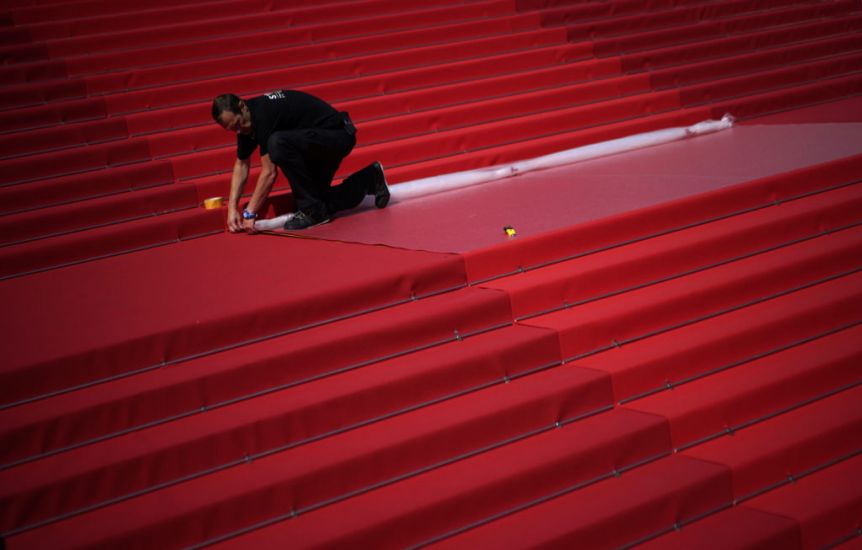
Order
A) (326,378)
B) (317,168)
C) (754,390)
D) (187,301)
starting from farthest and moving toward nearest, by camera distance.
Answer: (317,168) → (187,301) → (754,390) → (326,378)

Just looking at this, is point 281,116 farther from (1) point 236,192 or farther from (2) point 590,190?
(2) point 590,190

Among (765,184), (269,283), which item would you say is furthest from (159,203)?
(765,184)

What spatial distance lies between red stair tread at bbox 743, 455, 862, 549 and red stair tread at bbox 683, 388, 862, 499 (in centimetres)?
5

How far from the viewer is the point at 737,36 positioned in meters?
7.69

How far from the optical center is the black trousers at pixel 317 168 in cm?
475

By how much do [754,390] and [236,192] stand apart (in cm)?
281

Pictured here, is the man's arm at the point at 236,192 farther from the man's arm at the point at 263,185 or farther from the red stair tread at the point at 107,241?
the red stair tread at the point at 107,241

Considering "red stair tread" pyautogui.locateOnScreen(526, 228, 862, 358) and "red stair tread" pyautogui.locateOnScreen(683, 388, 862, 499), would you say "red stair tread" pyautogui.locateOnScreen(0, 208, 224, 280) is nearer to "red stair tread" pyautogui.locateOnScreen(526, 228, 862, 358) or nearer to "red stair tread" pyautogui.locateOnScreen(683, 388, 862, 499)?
"red stair tread" pyautogui.locateOnScreen(526, 228, 862, 358)

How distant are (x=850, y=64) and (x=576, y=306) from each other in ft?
16.4

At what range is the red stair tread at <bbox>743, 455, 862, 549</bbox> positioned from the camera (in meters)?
3.08

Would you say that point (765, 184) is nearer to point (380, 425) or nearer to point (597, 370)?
point (597, 370)

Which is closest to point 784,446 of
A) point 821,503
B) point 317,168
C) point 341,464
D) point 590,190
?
point 821,503

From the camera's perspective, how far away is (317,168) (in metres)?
5.01

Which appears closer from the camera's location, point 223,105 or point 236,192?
point 223,105
